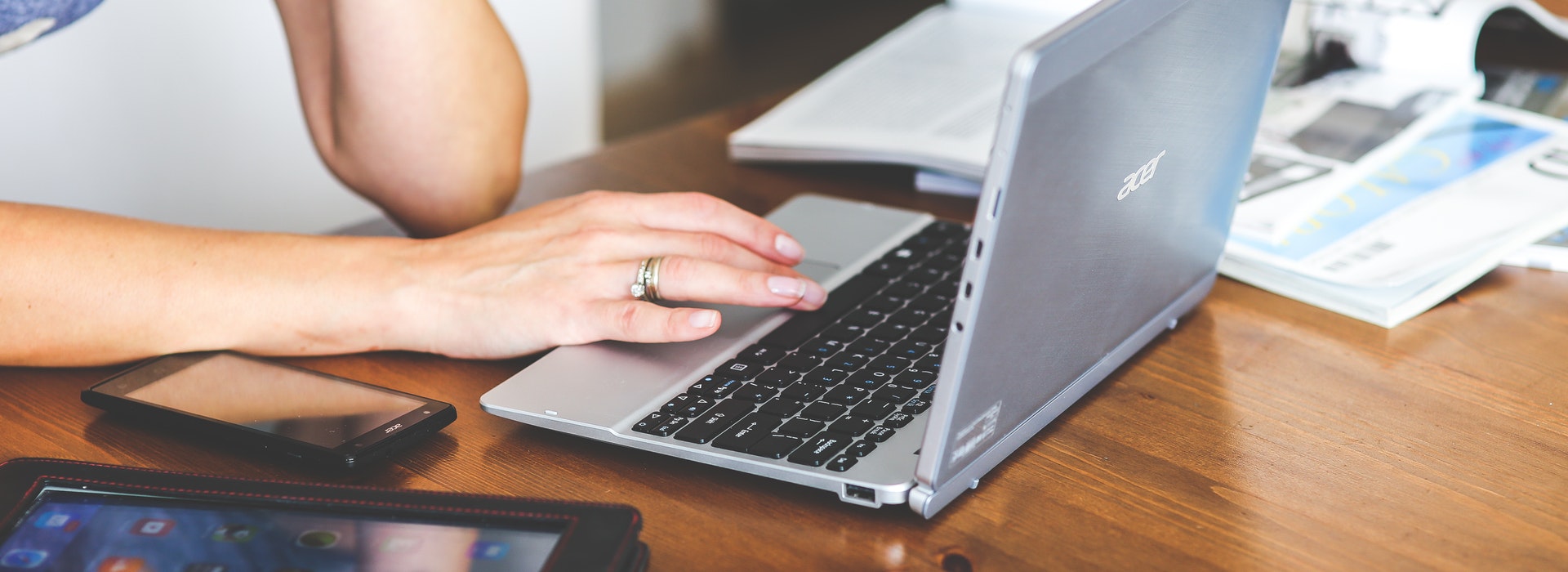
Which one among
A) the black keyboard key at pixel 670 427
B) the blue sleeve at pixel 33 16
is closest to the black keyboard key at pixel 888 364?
the black keyboard key at pixel 670 427

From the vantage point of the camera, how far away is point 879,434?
541mm

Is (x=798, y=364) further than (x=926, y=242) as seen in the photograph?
No

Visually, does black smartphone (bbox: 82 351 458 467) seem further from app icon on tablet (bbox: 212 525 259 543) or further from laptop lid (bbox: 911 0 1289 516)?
laptop lid (bbox: 911 0 1289 516)

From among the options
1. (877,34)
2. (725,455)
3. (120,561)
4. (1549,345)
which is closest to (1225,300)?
(1549,345)

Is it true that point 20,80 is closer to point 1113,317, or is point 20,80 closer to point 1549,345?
point 1113,317

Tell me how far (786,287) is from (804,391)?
0.33 feet

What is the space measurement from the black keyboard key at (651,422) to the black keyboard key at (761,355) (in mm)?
76

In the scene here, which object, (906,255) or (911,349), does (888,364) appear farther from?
(906,255)

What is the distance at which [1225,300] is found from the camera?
75cm

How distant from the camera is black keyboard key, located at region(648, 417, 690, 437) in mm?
560

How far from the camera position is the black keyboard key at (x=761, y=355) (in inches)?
24.9

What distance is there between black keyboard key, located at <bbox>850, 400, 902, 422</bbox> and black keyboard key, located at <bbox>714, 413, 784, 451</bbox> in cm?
4

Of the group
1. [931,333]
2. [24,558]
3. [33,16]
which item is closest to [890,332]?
[931,333]

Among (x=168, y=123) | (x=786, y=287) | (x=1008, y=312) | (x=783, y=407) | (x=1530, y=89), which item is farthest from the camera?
(x=168, y=123)
